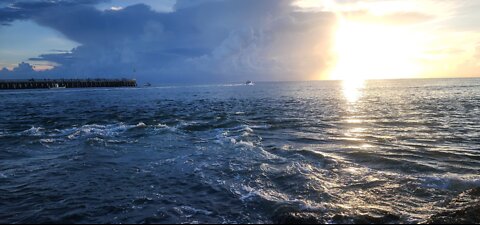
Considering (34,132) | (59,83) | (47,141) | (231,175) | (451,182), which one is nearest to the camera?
(451,182)

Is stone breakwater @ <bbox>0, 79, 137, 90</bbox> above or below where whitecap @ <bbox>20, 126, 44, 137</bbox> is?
above

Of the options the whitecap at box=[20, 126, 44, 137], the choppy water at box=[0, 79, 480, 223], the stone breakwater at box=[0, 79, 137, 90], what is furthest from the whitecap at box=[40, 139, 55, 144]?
the stone breakwater at box=[0, 79, 137, 90]

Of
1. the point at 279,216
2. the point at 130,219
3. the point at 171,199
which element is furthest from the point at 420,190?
the point at 130,219

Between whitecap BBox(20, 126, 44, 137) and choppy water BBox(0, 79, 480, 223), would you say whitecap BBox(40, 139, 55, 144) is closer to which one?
choppy water BBox(0, 79, 480, 223)

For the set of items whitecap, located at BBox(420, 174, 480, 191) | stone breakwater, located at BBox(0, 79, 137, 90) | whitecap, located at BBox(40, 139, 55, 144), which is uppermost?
stone breakwater, located at BBox(0, 79, 137, 90)

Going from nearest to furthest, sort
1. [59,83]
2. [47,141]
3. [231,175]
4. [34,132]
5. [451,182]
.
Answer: [451,182] < [231,175] < [47,141] < [34,132] < [59,83]

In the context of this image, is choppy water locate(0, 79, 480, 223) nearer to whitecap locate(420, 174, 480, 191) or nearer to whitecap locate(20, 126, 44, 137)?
whitecap locate(420, 174, 480, 191)

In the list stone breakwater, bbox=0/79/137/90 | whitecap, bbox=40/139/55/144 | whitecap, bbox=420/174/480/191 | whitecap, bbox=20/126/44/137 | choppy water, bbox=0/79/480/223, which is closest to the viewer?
choppy water, bbox=0/79/480/223

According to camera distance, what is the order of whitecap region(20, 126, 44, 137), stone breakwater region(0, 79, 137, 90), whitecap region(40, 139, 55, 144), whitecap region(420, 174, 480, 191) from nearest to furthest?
whitecap region(420, 174, 480, 191) → whitecap region(40, 139, 55, 144) → whitecap region(20, 126, 44, 137) → stone breakwater region(0, 79, 137, 90)

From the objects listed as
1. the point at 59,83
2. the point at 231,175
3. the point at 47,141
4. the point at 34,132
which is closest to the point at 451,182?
the point at 231,175

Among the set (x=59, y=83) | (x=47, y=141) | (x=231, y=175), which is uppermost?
(x=59, y=83)

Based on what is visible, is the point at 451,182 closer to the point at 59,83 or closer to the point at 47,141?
the point at 47,141

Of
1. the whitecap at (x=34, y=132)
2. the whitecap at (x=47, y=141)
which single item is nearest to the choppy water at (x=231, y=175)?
the whitecap at (x=34, y=132)

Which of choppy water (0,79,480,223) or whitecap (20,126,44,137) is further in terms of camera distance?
whitecap (20,126,44,137)
